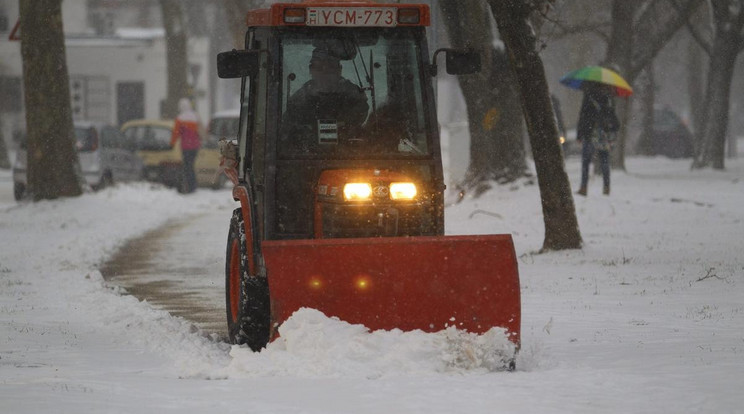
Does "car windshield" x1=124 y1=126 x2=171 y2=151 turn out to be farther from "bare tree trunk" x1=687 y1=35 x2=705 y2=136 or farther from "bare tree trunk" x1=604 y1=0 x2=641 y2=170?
"bare tree trunk" x1=687 y1=35 x2=705 y2=136

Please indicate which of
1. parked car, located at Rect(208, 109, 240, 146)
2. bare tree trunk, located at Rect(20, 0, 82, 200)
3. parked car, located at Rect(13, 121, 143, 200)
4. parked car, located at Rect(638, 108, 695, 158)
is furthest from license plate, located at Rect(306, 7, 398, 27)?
parked car, located at Rect(638, 108, 695, 158)

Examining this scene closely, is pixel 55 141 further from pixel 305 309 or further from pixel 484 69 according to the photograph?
pixel 305 309

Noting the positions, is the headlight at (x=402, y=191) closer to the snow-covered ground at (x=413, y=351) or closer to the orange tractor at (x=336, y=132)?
the orange tractor at (x=336, y=132)

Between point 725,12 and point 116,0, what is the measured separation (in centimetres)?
4644

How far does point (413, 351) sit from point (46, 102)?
15592mm

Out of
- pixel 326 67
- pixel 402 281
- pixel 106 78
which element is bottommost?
pixel 106 78

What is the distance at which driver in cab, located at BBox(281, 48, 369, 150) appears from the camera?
874 centimetres

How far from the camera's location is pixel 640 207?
19391mm

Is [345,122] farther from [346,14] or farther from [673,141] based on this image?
[673,141]

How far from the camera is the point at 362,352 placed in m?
7.53

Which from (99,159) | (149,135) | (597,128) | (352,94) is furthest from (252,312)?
(149,135)

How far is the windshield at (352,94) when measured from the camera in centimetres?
874

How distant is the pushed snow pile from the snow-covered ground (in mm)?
10

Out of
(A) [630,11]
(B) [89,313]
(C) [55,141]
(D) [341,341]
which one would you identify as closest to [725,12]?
(A) [630,11]
